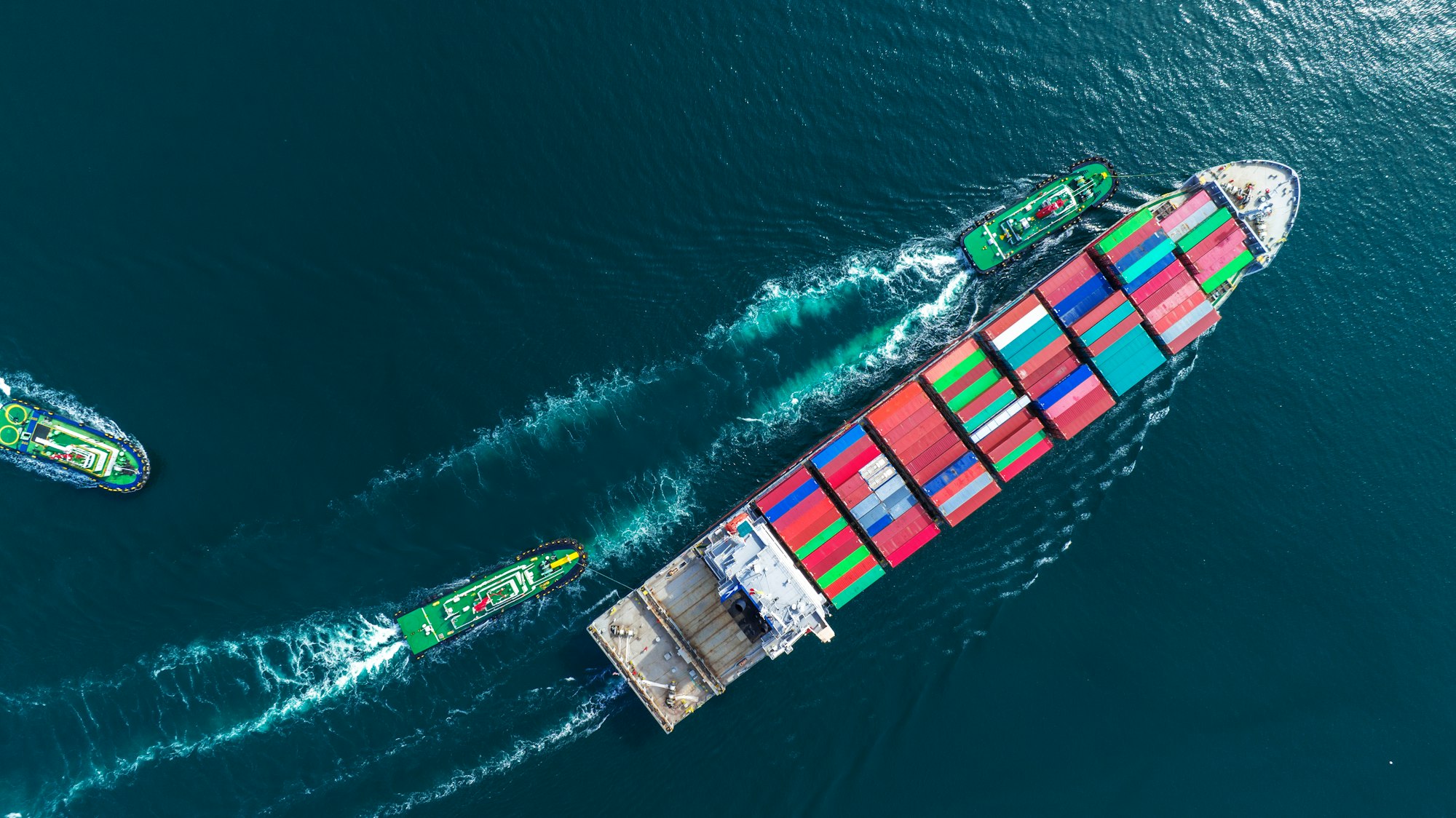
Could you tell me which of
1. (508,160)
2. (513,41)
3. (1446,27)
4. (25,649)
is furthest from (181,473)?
(1446,27)

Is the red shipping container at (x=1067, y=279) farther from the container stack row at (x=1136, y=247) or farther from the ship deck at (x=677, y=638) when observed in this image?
the ship deck at (x=677, y=638)

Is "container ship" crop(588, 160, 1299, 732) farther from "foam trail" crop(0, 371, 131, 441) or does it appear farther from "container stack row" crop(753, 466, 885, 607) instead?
"foam trail" crop(0, 371, 131, 441)

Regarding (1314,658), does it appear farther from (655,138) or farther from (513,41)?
(513,41)

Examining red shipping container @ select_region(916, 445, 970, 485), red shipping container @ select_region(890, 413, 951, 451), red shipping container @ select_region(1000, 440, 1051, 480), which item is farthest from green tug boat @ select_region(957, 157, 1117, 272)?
red shipping container @ select_region(916, 445, 970, 485)

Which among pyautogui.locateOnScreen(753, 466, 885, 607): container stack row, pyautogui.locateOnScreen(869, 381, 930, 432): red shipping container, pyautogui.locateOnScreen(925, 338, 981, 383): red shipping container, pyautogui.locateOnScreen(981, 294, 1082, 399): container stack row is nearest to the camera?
pyautogui.locateOnScreen(753, 466, 885, 607): container stack row

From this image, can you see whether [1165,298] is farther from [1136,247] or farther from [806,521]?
[806,521]

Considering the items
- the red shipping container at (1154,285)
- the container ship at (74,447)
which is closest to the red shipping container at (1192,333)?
the red shipping container at (1154,285)
